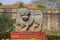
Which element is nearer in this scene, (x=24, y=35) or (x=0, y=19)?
(x=24, y=35)

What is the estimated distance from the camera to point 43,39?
6566mm

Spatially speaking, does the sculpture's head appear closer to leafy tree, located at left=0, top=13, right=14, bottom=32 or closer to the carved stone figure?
the carved stone figure

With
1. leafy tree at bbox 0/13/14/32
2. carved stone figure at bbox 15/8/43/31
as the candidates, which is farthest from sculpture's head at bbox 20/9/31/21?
leafy tree at bbox 0/13/14/32

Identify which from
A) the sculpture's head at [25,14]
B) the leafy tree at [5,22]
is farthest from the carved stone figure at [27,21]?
the leafy tree at [5,22]

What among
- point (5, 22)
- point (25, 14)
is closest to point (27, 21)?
Answer: point (25, 14)

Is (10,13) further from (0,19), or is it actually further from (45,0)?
(45,0)

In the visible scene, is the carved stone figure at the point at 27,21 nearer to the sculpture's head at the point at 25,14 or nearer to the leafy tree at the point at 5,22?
the sculpture's head at the point at 25,14

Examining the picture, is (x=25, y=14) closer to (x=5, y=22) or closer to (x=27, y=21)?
(x=27, y=21)

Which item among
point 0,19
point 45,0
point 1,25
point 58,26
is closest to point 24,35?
point 1,25

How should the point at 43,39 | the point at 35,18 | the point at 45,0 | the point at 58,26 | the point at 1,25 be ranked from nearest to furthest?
the point at 43,39, the point at 35,18, the point at 1,25, the point at 58,26, the point at 45,0

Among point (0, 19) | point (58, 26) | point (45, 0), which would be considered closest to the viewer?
point (0, 19)

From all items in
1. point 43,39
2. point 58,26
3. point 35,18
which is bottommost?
point 58,26

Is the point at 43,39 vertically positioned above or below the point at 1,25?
above

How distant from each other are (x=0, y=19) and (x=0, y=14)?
3.21 feet
